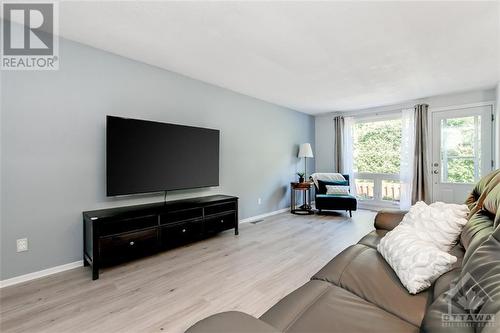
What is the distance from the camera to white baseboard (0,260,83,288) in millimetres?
2119

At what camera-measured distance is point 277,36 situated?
7.81 feet

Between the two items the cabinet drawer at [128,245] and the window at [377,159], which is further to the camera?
the window at [377,159]

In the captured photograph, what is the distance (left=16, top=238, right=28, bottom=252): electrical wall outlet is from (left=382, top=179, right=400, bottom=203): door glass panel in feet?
20.1

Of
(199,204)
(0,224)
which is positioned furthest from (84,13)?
(199,204)

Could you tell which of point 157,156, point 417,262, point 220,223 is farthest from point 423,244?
point 157,156

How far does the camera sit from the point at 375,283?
1.23 m

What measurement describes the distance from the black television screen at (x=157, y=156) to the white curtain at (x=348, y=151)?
140 inches

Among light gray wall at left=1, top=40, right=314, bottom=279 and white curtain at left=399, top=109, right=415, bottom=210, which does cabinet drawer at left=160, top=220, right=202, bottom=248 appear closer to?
light gray wall at left=1, top=40, right=314, bottom=279

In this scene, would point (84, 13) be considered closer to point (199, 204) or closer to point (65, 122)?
point (65, 122)

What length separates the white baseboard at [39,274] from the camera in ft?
6.95

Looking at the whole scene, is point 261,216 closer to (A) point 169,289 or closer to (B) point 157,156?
(B) point 157,156

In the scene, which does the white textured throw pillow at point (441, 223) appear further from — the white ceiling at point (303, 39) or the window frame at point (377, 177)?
the window frame at point (377, 177)

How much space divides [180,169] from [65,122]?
1333 millimetres
